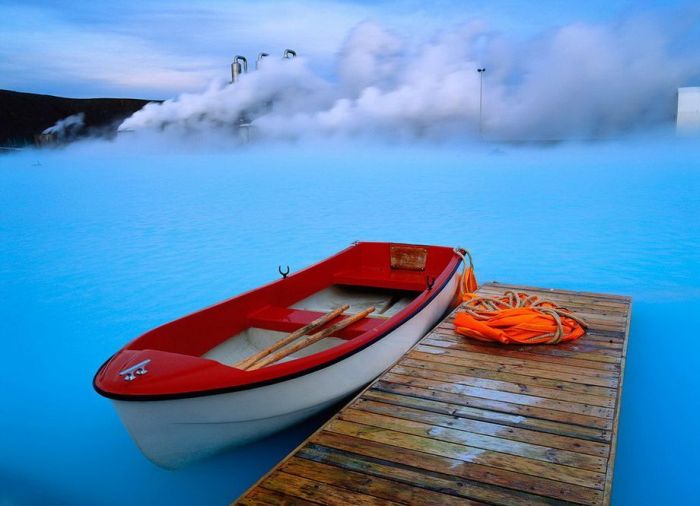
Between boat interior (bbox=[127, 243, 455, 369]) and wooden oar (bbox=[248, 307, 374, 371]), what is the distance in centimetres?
3

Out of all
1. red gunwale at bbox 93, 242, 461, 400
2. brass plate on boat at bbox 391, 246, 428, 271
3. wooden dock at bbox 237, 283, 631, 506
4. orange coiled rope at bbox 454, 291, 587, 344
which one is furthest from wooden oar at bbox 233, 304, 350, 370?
brass plate on boat at bbox 391, 246, 428, 271

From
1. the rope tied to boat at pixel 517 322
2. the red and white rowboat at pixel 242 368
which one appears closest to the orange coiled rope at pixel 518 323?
the rope tied to boat at pixel 517 322

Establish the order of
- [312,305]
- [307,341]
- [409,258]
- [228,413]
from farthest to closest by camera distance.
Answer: [409,258]
[312,305]
[307,341]
[228,413]

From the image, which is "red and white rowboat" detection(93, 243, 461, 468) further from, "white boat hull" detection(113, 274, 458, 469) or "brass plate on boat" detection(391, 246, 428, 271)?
"brass plate on boat" detection(391, 246, 428, 271)

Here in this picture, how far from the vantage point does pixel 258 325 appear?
4.23 m

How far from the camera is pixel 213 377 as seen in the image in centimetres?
284

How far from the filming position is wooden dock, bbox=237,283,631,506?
→ 240 cm

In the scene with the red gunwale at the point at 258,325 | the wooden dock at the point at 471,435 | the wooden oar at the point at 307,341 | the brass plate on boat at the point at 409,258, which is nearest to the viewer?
the wooden dock at the point at 471,435

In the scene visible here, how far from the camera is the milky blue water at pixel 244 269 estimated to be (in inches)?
145

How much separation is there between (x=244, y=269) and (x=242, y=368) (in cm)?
625

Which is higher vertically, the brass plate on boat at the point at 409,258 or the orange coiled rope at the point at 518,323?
the brass plate on boat at the point at 409,258

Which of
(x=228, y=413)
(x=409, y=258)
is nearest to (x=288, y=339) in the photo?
(x=228, y=413)

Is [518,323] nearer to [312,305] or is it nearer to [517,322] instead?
[517,322]

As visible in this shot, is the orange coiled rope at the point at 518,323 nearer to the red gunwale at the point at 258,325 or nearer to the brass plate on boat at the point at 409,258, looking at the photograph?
the red gunwale at the point at 258,325
